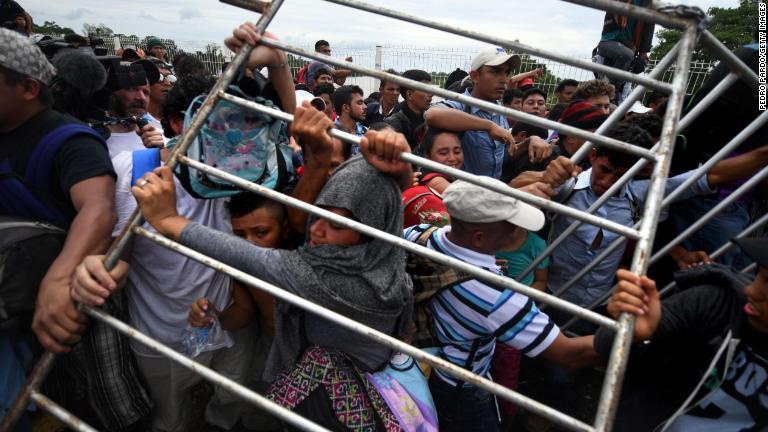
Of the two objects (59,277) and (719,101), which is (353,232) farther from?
(719,101)

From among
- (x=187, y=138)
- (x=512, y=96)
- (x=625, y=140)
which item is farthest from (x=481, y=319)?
(x=512, y=96)

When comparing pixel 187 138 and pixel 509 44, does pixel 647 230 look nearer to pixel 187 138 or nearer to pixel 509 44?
pixel 509 44

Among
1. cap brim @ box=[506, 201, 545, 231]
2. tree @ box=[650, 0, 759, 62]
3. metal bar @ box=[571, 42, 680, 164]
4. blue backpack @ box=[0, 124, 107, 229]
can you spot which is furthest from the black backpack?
tree @ box=[650, 0, 759, 62]

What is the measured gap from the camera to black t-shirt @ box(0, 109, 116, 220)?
1.50m

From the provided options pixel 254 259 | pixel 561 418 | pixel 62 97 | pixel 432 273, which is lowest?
pixel 432 273

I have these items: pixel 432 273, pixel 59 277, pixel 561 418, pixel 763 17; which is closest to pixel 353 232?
pixel 432 273

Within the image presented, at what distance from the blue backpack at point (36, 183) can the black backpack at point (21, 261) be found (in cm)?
11

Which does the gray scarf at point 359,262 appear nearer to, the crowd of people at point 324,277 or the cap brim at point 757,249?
the crowd of people at point 324,277

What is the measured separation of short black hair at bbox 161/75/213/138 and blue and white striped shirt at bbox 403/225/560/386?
1314mm

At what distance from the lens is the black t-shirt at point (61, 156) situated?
1.50 m

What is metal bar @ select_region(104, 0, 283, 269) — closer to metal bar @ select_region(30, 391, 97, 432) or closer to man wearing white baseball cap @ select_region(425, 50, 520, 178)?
metal bar @ select_region(30, 391, 97, 432)

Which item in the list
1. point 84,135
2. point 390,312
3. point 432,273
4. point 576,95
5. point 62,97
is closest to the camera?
point 390,312

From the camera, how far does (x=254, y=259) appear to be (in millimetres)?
1282

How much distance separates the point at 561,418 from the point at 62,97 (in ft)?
9.24
